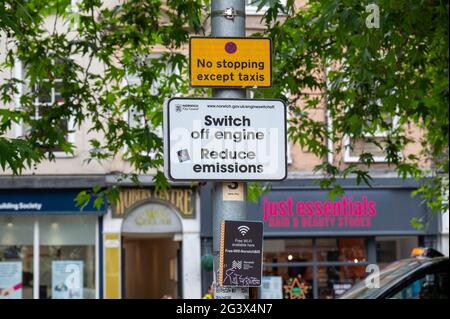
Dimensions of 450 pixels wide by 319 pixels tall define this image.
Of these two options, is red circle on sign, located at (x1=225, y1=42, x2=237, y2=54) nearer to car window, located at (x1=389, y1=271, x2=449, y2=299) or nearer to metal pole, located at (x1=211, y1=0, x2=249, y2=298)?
metal pole, located at (x1=211, y1=0, x2=249, y2=298)

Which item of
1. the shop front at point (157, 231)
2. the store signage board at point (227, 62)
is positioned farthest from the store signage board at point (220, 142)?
the shop front at point (157, 231)

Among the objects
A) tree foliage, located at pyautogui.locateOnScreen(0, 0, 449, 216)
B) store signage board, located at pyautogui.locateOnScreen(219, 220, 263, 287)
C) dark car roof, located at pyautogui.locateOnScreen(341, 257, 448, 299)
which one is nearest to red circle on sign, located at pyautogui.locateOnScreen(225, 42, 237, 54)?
store signage board, located at pyautogui.locateOnScreen(219, 220, 263, 287)

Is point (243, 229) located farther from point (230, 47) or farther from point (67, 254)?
point (67, 254)

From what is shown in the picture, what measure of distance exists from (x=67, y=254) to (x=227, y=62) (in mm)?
17419

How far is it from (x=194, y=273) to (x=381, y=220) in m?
4.54

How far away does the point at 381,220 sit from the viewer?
23953mm

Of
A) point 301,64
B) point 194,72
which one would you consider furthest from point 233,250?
point 301,64

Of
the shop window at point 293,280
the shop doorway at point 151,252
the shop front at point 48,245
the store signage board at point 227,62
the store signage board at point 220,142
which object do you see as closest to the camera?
the store signage board at point 220,142

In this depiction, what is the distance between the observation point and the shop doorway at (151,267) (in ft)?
77.8

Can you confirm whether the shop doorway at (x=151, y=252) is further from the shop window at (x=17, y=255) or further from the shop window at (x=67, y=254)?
the shop window at (x=17, y=255)

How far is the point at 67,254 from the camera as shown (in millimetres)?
22703

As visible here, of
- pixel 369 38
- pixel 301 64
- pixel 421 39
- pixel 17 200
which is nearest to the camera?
pixel 369 38

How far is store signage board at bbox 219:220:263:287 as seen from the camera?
5.35 m
